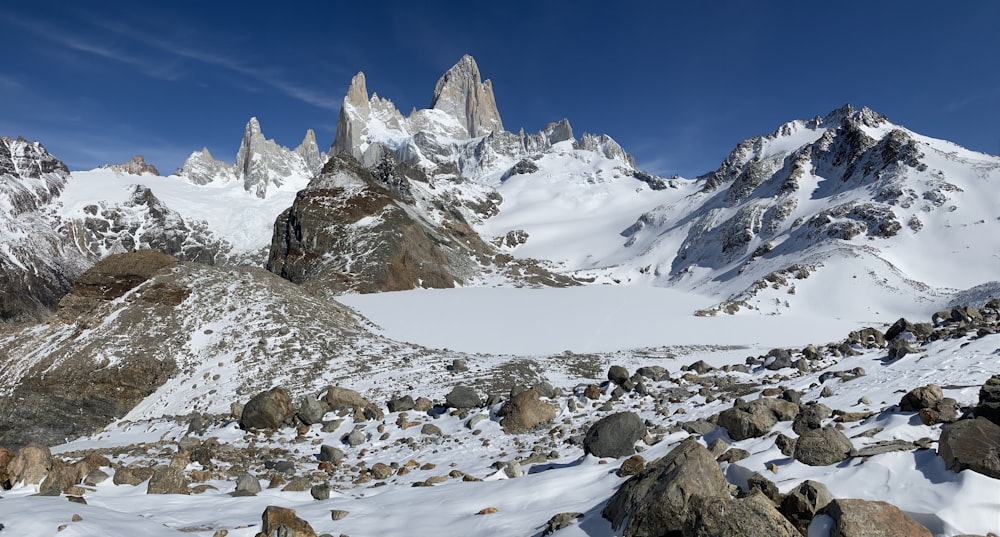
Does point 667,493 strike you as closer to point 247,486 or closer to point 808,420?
point 808,420

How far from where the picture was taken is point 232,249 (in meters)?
149

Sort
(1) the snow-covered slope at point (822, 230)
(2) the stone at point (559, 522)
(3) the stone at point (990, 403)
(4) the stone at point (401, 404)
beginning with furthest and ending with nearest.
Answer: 1. (1) the snow-covered slope at point (822, 230)
2. (4) the stone at point (401, 404)
3. (2) the stone at point (559, 522)
4. (3) the stone at point (990, 403)

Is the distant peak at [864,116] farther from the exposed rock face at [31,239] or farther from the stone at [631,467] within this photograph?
the exposed rock face at [31,239]

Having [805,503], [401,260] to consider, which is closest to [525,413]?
[805,503]

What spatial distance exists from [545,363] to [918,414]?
15843 millimetres

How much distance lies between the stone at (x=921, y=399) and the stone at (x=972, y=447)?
2.17 metres

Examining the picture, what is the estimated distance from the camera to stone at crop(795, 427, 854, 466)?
623 centimetres

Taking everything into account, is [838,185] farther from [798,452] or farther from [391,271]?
[798,452]

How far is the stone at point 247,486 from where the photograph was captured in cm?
898

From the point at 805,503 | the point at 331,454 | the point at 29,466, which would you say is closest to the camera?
the point at 805,503

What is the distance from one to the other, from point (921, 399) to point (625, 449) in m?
4.64

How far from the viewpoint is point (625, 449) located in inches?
363

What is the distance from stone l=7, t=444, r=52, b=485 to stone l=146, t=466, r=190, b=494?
5.22ft

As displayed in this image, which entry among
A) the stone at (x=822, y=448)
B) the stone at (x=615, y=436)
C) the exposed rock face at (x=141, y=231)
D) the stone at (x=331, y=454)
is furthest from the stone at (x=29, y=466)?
Result: the exposed rock face at (x=141, y=231)
